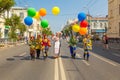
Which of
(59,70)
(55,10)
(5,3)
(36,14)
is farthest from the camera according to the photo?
(5,3)

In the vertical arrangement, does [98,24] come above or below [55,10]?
above

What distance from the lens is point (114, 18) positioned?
188ft

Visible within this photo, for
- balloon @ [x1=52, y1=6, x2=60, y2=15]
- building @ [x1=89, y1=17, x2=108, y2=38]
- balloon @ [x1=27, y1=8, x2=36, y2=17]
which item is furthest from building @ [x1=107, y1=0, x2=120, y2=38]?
building @ [x1=89, y1=17, x2=108, y2=38]

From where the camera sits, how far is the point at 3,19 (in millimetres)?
61281

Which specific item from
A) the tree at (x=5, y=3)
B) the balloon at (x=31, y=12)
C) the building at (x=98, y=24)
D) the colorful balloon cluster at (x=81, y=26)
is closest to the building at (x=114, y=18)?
the tree at (x=5, y=3)

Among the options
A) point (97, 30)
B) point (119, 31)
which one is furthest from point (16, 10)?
point (119, 31)

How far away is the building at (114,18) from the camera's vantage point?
54.5m

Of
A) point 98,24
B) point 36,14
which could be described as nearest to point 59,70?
point 36,14

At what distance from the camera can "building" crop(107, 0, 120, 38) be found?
54.5 meters

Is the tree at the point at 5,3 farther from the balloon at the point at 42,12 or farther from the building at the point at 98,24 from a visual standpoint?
the building at the point at 98,24

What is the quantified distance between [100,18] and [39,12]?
104498 millimetres

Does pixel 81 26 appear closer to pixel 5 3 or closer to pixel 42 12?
pixel 42 12

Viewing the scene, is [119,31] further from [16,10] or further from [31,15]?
[16,10]

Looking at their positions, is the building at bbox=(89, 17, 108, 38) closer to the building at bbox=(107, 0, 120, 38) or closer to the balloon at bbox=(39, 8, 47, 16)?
the building at bbox=(107, 0, 120, 38)
